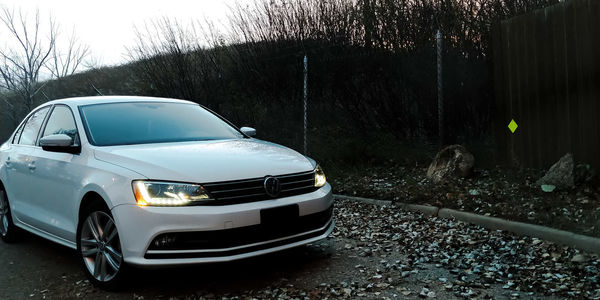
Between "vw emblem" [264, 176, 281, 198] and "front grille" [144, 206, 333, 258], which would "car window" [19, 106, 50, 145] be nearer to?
"front grille" [144, 206, 333, 258]

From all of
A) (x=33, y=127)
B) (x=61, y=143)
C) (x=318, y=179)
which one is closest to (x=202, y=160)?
(x=318, y=179)

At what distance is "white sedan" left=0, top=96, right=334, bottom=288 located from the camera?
132 inches

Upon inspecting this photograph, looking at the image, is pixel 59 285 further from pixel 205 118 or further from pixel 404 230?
pixel 404 230

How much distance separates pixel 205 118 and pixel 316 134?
457 cm

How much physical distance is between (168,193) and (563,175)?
4.44 metres

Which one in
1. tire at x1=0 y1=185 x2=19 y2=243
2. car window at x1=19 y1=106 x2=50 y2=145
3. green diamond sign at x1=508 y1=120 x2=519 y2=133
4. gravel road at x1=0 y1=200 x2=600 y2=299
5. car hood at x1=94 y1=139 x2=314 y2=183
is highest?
car window at x1=19 y1=106 x2=50 y2=145

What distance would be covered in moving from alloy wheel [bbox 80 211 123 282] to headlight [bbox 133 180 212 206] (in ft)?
1.39

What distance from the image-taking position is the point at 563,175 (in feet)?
17.9

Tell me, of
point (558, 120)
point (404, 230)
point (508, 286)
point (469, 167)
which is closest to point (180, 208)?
point (508, 286)

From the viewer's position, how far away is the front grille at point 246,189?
341 cm

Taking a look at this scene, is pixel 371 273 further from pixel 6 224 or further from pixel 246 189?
pixel 6 224

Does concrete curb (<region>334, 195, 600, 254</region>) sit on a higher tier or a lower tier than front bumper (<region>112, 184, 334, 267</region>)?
lower

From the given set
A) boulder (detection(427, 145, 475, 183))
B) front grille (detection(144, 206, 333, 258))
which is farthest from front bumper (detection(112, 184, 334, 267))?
boulder (detection(427, 145, 475, 183))

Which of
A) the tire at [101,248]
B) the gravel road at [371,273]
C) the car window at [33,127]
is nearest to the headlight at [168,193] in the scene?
the tire at [101,248]
